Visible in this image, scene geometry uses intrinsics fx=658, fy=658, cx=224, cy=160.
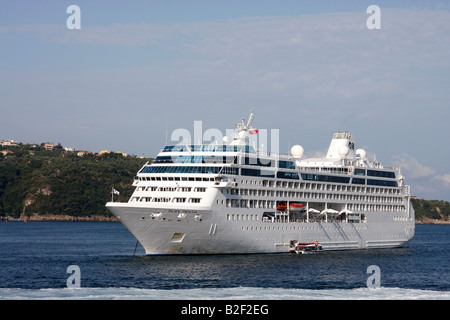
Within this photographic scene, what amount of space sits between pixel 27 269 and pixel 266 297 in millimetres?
22709

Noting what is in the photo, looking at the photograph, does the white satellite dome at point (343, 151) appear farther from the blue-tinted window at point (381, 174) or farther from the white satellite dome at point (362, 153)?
the white satellite dome at point (362, 153)

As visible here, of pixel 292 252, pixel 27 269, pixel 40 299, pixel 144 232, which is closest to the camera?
pixel 40 299

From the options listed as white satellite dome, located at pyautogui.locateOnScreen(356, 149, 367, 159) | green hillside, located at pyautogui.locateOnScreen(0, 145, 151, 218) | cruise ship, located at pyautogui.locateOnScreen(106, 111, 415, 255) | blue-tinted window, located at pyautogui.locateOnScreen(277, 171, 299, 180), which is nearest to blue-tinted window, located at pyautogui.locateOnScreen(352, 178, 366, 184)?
cruise ship, located at pyautogui.locateOnScreen(106, 111, 415, 255)

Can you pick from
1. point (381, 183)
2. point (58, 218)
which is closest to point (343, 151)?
point (381, 183)

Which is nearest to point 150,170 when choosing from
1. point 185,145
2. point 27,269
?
point 185,145

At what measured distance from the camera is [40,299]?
3938cm

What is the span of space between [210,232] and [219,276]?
33.6 ft

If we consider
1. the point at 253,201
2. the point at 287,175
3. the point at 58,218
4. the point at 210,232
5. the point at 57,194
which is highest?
the point at 287,175

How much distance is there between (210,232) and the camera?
59750 mm

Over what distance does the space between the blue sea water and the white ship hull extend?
46.7 inches

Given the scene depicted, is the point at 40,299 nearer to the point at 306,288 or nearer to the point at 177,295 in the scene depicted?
the point at 177,295

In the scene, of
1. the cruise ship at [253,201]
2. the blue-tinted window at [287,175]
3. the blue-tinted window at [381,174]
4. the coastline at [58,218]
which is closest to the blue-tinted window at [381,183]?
the cruise ship at [253,201]

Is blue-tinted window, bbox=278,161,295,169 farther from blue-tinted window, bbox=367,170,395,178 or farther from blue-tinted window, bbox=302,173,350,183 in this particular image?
blue-tinted window, bbox=367,170,395,178

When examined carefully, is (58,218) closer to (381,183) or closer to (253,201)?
(381,183)
